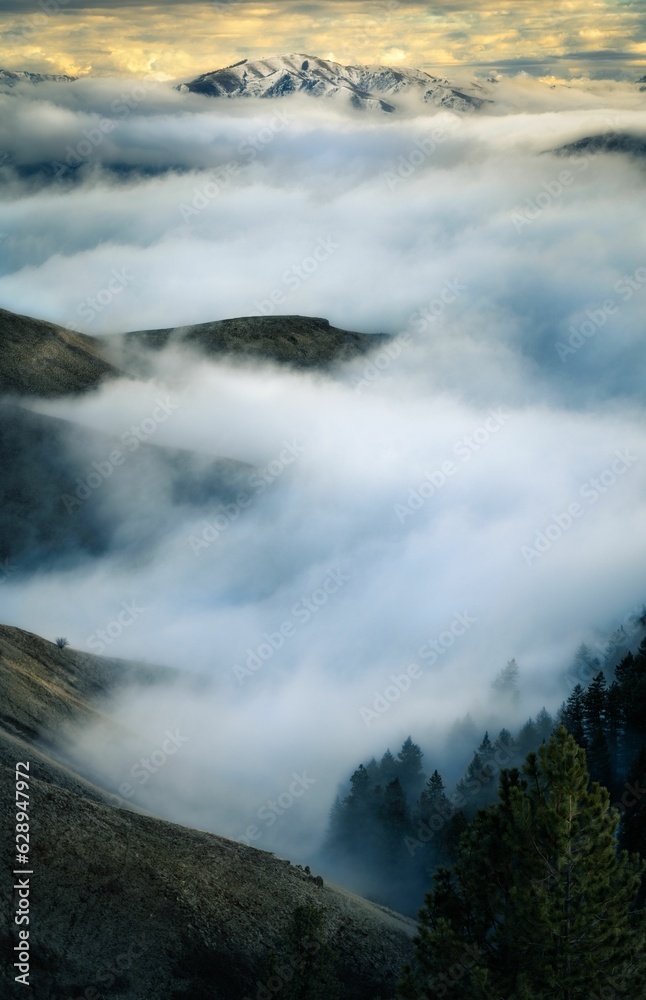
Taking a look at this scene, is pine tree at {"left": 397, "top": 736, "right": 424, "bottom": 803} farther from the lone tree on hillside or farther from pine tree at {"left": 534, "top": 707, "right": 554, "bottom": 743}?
the lone tree on hillside

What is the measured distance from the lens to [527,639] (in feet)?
648

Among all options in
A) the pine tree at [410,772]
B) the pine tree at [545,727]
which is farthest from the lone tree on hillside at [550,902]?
the pine tree at [410,772]

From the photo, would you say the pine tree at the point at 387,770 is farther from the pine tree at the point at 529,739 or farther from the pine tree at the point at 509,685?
the pine tree at the point at 509,685

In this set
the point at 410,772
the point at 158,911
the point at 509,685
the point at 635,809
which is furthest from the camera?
the point at 509,685

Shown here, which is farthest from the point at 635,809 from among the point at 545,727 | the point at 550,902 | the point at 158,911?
the point at 545,727

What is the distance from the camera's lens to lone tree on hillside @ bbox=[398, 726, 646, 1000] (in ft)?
105

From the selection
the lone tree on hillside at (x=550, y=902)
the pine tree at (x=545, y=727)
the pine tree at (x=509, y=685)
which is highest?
the lone tree on hillside at (x=550, y=902)

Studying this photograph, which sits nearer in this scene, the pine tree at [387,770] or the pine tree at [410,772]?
the pine tree at [410,772]

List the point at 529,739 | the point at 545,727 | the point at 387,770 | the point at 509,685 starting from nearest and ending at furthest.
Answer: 1. the point at 529,739
2. the point at 545,727
3. the point at 387,770
4. the point at 509,685

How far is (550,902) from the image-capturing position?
32.2 metres

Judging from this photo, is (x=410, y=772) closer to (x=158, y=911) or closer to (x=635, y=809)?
(x=635, y=809)

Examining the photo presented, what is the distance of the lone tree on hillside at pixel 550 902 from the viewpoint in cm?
3186

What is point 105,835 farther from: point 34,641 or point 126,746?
point 34,641

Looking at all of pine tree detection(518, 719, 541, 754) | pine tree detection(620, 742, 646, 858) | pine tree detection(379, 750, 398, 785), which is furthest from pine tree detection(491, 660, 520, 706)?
pine tree detection(620, 742, 646, 858)
